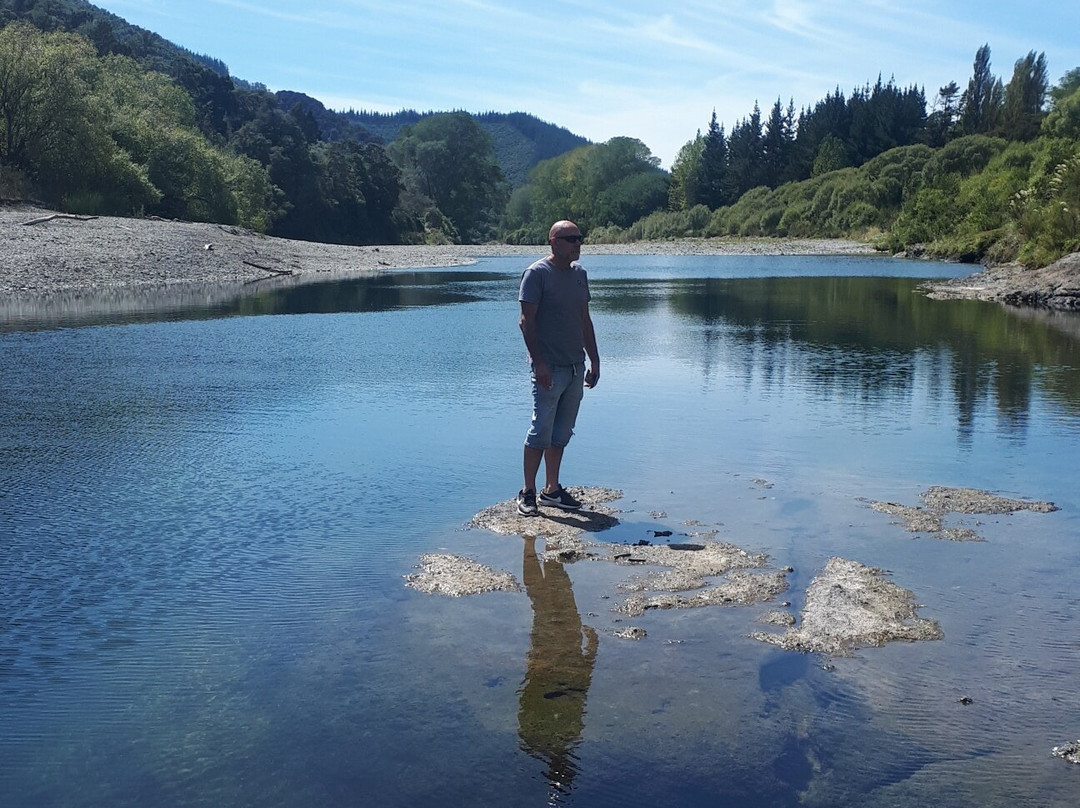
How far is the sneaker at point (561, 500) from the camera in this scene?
7.62 metres

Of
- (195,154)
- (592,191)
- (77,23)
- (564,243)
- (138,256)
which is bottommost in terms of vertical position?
(564,243)

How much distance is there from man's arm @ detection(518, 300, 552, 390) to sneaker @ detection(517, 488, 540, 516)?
31.3 inches

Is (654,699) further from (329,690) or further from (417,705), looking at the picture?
(329,690)

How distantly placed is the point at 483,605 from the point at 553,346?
2.61m

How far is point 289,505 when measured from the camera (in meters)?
7.75

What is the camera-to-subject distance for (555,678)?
4.77 m

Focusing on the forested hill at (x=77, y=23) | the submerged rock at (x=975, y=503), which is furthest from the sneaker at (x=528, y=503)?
the forested hill at (x=77, y=23)

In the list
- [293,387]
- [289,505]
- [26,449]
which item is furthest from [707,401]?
[26,449]

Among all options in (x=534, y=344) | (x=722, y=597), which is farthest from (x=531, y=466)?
(x=722, y=597)

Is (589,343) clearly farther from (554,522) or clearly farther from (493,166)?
(493,166)

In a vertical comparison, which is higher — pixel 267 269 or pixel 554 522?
pixel 267 269

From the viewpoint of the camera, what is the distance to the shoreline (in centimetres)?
2719

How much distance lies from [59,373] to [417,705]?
11446 millimetres

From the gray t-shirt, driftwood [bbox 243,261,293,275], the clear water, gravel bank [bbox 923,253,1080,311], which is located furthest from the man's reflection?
driftwood [bbox 243,261,293,275]
